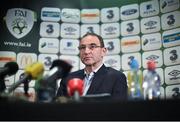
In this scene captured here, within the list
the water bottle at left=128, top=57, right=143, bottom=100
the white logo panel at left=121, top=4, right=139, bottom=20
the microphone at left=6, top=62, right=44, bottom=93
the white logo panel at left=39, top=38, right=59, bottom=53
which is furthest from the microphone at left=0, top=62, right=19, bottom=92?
the white logo panel at left=121, top=4, right=139, bottom=20

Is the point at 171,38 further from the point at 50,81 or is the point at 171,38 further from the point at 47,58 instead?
the point at 50,81

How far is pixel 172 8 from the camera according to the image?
95.0 inches

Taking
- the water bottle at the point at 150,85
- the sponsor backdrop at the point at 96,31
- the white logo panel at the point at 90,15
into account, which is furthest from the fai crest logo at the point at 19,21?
the water bottle at the point at 150,85

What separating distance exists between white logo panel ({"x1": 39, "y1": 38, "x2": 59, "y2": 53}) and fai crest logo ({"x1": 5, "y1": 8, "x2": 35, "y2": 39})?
15 centimetres

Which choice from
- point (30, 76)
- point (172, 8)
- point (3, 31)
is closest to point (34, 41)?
point (3, 31)

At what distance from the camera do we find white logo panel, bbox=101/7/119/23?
2.54 m

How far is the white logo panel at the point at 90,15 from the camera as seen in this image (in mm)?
2551

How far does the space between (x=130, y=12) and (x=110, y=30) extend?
0.69ft

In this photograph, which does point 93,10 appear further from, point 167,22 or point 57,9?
point 167,22

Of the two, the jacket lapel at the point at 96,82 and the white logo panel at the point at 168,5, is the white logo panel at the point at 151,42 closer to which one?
the white logo panel at the point at 168,5

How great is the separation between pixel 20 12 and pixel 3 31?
0.21 m

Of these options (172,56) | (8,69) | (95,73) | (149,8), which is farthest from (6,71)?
(149,8)

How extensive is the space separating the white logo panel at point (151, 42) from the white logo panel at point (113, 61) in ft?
0.70

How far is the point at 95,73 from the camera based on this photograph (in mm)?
2133
